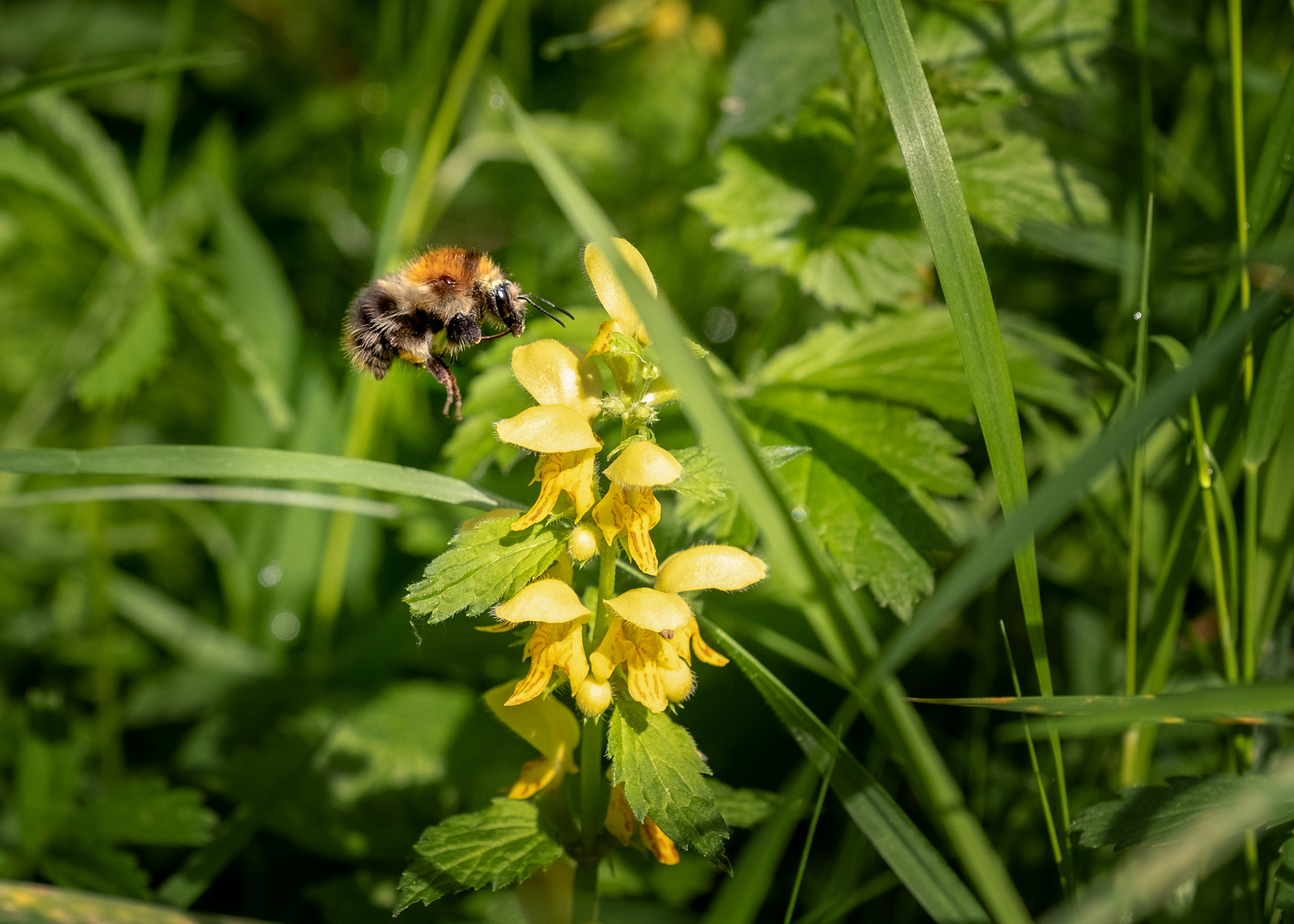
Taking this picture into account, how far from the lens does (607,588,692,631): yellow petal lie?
97 centimetres

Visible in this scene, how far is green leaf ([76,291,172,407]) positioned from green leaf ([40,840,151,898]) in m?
0.88

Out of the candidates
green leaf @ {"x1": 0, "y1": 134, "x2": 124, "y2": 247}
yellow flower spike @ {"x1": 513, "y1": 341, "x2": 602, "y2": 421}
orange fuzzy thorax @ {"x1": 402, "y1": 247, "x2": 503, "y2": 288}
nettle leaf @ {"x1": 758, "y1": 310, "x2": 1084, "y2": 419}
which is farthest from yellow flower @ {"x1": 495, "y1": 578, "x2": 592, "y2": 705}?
green leaf @ {"x1": 0, "y1": 134, "x2": 124, "y2": 247}

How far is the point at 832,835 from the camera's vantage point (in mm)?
1768

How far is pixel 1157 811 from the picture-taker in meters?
1.08

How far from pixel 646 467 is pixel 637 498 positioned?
9cm

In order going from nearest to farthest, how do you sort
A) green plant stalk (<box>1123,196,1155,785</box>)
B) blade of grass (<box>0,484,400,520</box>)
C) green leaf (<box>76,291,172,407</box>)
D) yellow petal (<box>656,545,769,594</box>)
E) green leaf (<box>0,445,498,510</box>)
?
yellow petal (<box>656,545,769,594</box>) → green leaf (<box>0,445,498,510</box>) → green plant stalk (<box>1123,196,1155,785</box>) → blade of grass (<box>0,484,400,520</box>) → green leaf (<box>76,291,172,407</box>)

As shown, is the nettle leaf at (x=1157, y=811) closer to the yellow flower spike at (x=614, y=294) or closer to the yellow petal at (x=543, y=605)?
the yellow petal at (x=543, y=605)

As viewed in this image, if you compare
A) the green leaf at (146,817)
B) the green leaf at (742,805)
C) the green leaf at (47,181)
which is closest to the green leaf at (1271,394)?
the green leaf at (742,805)

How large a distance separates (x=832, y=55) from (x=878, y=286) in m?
0.57

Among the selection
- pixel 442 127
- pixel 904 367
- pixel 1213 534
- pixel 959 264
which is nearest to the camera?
pixel 959 264

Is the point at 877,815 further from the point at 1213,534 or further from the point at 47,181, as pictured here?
the point at 47,181

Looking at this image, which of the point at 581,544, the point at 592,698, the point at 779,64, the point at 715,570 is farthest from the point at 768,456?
the point at 779,64

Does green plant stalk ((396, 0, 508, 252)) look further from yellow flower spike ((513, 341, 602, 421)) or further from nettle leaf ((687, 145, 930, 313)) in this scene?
yellow flower spike ((513, 341, 602, 421))

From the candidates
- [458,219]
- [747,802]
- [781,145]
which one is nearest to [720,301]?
[781,145]
